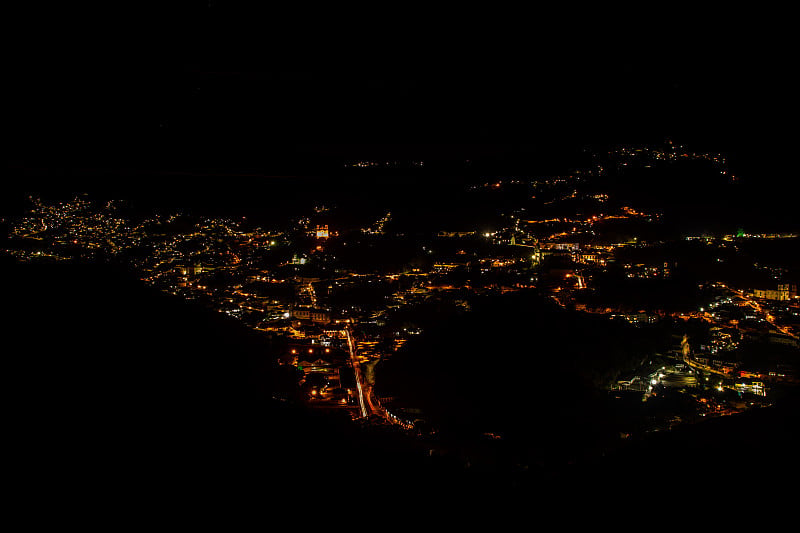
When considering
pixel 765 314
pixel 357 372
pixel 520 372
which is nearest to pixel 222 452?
pixel 357 372

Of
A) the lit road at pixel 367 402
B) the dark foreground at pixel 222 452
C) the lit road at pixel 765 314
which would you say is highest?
the dark foreground at pixel 222 452

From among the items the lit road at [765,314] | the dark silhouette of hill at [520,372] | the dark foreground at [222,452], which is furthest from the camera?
the lit road at [765,314]

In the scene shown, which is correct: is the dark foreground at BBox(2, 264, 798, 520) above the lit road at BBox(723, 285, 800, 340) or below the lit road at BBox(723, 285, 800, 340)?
above

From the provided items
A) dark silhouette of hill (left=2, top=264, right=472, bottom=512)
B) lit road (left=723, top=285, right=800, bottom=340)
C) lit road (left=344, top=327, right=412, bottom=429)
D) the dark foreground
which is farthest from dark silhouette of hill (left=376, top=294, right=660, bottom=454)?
lit road (left=723, top=285, right=800, bottom=340)

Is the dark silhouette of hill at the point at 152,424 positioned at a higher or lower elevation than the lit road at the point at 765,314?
higher

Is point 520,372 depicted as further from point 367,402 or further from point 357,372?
point 357,372

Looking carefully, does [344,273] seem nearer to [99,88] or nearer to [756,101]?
[99,88]

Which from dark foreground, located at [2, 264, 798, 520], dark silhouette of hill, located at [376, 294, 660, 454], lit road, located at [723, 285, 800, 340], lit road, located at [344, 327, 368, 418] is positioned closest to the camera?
dark foreground, located at [2, 264, 798, 520]

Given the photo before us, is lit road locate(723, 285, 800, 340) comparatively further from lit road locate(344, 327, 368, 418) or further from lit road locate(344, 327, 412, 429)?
lit road locate(344, 327, 368, 418)

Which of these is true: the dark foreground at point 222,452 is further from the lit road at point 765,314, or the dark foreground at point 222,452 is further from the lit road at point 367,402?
the lit road at point 765,314

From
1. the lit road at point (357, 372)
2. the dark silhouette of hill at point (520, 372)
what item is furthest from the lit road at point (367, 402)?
the dark silhouette of hill at point (520, 372)

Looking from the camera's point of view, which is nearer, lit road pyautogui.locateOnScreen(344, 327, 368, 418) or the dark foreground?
the dark foreground

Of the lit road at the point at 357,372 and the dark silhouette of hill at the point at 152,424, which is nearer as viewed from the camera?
the dark silhouette of hill at the point at 152,424
